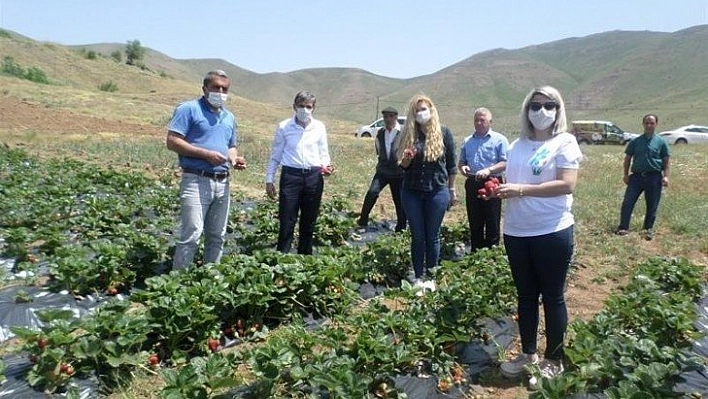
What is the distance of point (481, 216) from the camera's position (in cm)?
588

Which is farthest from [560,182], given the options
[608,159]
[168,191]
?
[608,159]

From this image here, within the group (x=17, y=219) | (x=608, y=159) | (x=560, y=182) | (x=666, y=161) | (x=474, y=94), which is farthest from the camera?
(x=474, y=94)

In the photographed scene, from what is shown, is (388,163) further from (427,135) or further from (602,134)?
(602,134)

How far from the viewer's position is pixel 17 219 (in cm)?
638

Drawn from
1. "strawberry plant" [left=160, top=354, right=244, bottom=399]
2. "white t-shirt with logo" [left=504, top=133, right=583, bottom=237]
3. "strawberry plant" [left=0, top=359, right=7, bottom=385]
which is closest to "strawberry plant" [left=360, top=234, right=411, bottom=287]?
"white t-shirt with logo" [left=504, top=133, right=583, bottom=237]

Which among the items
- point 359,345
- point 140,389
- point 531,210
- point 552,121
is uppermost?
point 552,121

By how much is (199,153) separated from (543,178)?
2487mm

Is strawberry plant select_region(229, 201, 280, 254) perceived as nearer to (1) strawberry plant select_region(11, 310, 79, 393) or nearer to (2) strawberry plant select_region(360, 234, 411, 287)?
(2) strawberry plant select_region(360, 234, 411, 287)

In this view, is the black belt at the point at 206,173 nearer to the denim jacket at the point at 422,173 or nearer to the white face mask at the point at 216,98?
the white face mask at the point at 216,98

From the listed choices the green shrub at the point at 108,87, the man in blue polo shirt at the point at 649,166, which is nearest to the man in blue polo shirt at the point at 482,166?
the man in blue polo shirt at the point at 649,166

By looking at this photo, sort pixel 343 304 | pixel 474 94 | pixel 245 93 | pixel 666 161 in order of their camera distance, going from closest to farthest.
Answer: pixel 343 304 → pixel 666 161 → pixel 474 94 → pixel 245 93

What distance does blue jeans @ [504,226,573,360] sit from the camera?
3229 mm

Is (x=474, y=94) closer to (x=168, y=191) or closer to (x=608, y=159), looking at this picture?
(x=608, y=159)

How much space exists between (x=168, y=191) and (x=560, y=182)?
662 cm
